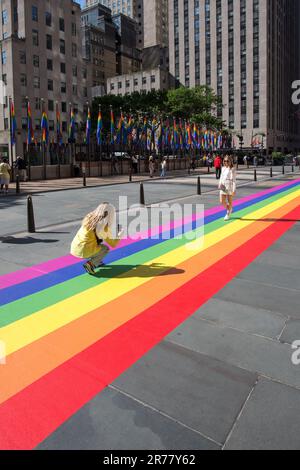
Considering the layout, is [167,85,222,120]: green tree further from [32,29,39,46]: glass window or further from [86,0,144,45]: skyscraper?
[86,0,144,45]: skyscraper

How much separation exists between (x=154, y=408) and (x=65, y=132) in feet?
216

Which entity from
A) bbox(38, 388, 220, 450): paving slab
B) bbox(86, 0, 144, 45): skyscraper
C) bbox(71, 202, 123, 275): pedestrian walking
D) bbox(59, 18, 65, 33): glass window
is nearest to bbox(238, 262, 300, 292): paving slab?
bbox(71, 202, 123, 275): pedestrian walking

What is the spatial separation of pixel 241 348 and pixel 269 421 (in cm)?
111

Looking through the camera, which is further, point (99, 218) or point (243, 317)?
point (99, 218)

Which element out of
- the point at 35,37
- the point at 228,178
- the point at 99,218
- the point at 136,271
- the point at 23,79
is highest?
the point at 35,37

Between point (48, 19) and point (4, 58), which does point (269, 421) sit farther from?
point (48, 19)

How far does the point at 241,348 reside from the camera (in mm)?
3967

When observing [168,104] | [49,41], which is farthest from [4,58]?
[168,104]

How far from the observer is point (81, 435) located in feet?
9.11

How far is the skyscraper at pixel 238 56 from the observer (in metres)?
107

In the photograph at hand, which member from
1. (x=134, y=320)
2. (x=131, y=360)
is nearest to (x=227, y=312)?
(x=134, y=320)

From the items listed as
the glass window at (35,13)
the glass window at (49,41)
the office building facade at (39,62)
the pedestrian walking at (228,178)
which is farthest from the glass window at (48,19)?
the pedestrian walking at (228,178)

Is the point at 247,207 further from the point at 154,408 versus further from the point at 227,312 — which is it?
the point at 154,408

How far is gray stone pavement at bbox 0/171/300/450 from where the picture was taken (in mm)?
2730
